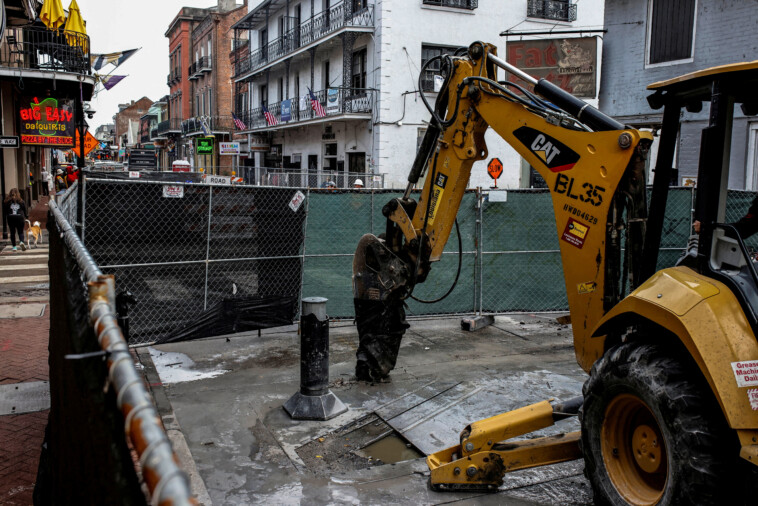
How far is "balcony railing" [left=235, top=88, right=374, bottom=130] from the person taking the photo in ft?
92.3

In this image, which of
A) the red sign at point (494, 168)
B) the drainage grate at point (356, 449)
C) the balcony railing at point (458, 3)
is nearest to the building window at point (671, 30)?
the red sign at point (494, 168)

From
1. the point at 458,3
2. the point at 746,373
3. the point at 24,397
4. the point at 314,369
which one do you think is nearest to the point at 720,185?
the point at 746,373

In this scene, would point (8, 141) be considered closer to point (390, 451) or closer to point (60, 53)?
point (60, 53)

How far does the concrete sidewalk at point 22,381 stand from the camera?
5246 mm

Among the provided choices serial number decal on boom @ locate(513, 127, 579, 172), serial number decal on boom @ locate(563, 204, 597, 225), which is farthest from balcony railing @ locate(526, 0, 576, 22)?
serial number decal on boom @ locate(563, 204, 597, 225)

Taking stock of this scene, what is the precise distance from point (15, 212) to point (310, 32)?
1822cm

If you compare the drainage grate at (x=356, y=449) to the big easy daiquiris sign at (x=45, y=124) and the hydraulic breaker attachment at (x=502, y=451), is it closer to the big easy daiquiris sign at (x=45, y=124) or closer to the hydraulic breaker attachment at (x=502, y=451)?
the hydraulic breaker attachment at (x=502, y=451)

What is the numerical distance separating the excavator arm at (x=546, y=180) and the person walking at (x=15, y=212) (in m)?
14.8

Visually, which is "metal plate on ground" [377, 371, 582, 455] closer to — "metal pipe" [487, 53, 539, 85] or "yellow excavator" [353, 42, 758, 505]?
"yellow excavator" [353, 42, 758, 505]

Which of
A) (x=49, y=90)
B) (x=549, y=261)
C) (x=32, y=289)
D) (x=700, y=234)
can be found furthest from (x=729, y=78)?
(x=49, y=90)

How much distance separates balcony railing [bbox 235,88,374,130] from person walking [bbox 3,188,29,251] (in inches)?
549

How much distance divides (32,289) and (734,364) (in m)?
13.2

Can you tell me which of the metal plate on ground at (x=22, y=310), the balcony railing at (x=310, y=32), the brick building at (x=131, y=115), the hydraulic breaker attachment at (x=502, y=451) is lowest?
the metal plate on ground at (x=22, y=310)

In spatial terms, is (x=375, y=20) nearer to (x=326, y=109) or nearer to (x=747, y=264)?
(x=326, y=109)
